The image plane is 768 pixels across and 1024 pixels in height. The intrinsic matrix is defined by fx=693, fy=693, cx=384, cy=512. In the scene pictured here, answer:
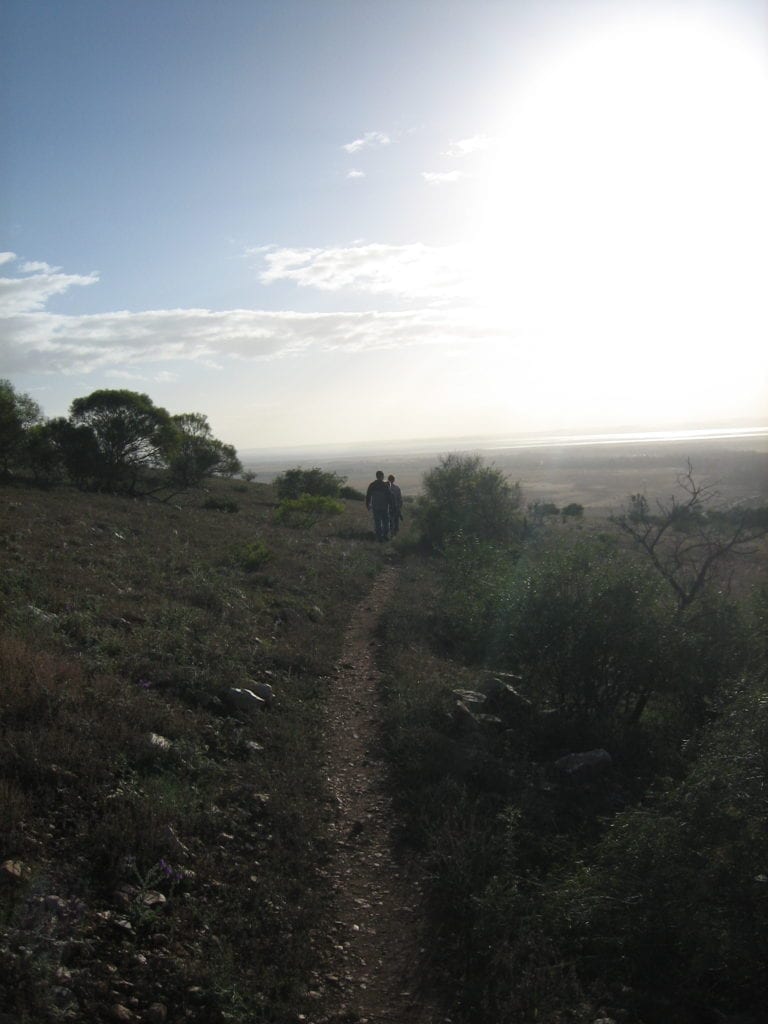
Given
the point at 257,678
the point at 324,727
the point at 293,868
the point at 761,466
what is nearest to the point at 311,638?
the point at 257,678

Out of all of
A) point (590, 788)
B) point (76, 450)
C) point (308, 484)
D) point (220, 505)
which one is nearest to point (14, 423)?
point (76, 450)

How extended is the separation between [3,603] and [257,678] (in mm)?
3215

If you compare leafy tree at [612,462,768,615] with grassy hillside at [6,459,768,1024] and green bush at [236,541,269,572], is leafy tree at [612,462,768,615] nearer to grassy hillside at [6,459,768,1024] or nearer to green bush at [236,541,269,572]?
grassy hillside at [6,459,768,1024]

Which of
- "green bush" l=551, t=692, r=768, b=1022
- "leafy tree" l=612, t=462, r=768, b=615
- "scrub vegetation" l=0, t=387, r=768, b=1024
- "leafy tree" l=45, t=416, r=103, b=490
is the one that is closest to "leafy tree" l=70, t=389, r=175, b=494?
"leafy tree" l=45, t=416, r=103, b=490

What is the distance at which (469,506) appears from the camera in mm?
23344

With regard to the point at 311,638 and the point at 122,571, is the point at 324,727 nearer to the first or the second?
the point at 311,638

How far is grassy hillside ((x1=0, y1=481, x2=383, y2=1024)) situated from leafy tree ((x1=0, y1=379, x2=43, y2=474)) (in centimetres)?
1351

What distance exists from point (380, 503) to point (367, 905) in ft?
57.4

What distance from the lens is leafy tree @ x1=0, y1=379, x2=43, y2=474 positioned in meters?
23.1

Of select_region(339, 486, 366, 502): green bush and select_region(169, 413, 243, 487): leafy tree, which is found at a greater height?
select_region(169, 413, 243, 487): leafy tree

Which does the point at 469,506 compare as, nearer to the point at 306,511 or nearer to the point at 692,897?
the point at 306,511

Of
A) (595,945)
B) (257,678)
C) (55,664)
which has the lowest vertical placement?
(595,945)

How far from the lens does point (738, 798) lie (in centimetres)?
456

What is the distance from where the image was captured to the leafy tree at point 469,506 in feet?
74.9
